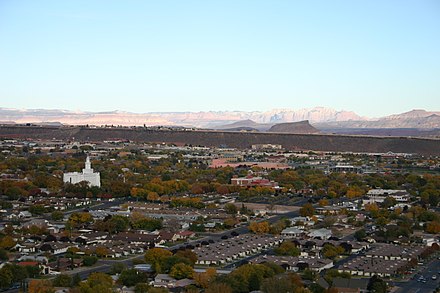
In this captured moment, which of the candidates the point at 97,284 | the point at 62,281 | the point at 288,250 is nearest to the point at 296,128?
the point at 288,250

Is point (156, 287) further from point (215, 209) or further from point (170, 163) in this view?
point (170, 163)

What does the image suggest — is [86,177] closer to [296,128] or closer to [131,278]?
[131,278]

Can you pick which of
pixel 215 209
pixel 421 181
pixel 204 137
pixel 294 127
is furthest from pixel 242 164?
pixel 294 127

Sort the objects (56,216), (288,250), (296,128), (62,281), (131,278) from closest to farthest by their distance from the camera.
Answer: (62,281), (131,278), (288,250), (56,216), (296,128)

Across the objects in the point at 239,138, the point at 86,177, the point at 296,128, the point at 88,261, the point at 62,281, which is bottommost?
the point at 88,261

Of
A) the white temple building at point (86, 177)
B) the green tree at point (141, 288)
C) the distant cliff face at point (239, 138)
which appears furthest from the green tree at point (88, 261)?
the distant cliff face at point (239, 138)

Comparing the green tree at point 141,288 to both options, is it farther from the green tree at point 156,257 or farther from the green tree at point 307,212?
the green tree at point 307,212

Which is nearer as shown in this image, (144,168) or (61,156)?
(144,168)

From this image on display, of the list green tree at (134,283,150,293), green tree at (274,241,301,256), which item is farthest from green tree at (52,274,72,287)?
green tree at (274,241,301,256)
